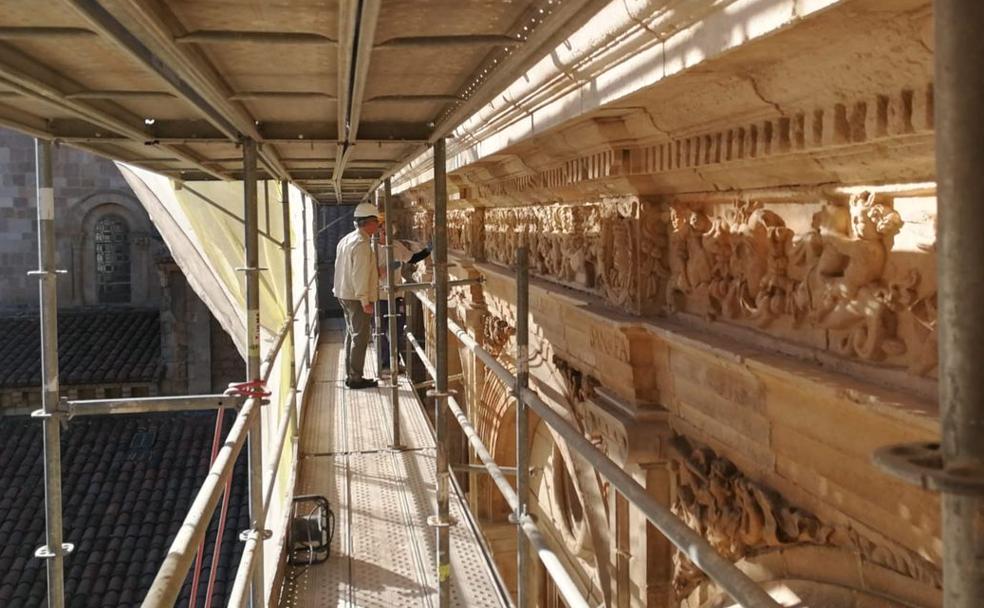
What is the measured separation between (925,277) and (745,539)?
1.29 metres

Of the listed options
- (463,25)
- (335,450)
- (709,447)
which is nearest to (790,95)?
(463,25)

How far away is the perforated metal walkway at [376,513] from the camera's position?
463 cm

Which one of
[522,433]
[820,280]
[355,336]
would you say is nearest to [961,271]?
[820,280]

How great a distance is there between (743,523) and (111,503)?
1186cm

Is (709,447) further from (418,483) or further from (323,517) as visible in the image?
(418,483)

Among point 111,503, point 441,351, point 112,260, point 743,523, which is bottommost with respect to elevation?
point 111,503

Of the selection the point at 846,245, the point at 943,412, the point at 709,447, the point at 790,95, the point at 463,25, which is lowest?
the point at 709,447

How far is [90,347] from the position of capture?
18.5 metres

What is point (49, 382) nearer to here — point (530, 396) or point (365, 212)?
point (530, 396)

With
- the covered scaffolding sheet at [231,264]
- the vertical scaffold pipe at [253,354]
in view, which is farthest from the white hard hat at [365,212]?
the vertical scaffold pipe at [253,354]

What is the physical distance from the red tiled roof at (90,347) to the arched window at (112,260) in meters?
0.69

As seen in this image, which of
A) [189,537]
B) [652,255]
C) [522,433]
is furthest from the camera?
[652,255]

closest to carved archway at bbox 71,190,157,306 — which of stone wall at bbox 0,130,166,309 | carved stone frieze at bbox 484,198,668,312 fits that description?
stone wall at bbox 0,130,166,309

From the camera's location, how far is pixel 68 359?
17.6 m
